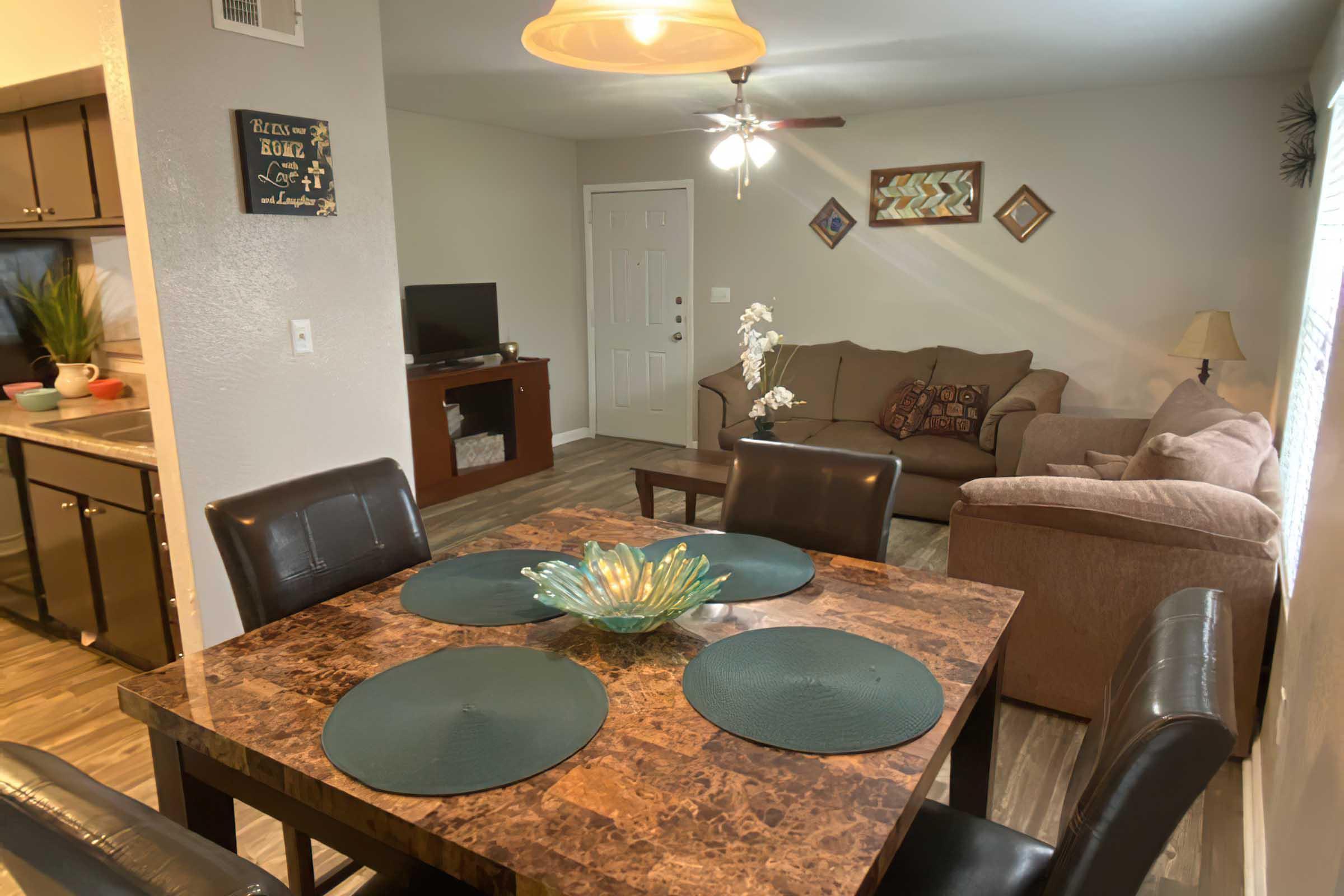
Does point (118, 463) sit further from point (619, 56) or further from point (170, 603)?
point (619, 56)

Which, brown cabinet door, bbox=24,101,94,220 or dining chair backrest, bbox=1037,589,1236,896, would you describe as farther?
brown cabinet door, bbox=24,101,94,220

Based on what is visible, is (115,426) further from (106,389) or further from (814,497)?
(814,497)

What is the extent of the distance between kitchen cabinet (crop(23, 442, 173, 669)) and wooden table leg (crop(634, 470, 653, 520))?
2174 millimetres

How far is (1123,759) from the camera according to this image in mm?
927

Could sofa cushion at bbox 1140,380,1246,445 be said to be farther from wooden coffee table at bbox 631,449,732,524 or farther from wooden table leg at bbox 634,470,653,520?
wooden table leg at bbox 634,470,653,520

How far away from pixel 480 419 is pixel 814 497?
4092 millimetres

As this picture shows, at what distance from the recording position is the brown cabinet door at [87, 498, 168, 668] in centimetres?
271

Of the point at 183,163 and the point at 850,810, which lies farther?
the point at 183,163

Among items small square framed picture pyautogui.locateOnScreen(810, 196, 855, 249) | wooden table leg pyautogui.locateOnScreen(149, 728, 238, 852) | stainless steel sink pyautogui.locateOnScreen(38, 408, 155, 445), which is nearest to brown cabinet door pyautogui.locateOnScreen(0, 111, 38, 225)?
stainless steel sink pyautogui.locateOnScreen(38, 408, 155, 445)

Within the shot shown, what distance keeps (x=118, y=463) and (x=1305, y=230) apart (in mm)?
4520

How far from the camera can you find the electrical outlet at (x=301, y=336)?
8.57ft

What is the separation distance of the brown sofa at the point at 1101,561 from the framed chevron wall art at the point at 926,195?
2877mm

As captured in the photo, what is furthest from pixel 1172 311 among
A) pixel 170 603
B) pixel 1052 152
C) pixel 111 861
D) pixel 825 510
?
pixel 111 861

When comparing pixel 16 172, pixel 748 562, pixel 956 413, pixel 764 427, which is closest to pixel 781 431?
pixel 956 413
